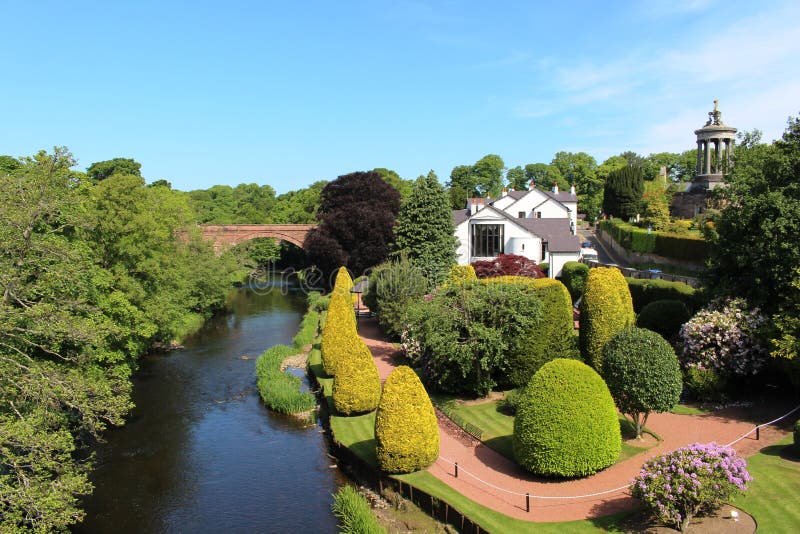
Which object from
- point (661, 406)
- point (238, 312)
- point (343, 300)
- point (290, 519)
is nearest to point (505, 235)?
point (343, 300)

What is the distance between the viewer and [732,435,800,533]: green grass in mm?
13656

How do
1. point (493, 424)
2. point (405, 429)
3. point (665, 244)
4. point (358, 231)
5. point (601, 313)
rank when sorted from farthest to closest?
point (358, 231), point (665, 244), point (601, 313), point (493, 424), point (405, 429)

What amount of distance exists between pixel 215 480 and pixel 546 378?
1251cm

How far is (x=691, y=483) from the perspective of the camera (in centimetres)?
1337

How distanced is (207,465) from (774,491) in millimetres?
18712

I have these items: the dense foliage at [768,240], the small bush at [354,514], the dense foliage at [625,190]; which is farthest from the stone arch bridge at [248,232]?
the dense foliage at [768,240]

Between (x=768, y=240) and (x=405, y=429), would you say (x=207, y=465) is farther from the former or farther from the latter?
(x=768, y=240)

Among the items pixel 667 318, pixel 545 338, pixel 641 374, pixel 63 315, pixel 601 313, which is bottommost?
pixel 641 374

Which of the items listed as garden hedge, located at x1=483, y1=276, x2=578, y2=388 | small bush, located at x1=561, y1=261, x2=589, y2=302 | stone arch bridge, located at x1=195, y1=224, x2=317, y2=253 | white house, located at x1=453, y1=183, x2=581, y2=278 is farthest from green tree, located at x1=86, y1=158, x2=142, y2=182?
garden hedge, located at x1=483, y1=276, x2=578, y2=388

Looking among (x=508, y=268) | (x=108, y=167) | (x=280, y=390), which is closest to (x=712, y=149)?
(x=508, y=268)

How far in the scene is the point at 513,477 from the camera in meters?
18.0

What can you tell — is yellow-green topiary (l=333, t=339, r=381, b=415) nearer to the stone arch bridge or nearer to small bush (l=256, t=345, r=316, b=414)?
small bush (l=256, t=345, r=316, b=414)

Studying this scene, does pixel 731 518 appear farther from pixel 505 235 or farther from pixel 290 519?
pixel 505 235

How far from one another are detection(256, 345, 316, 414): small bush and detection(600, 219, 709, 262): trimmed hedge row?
25773 millimetres
